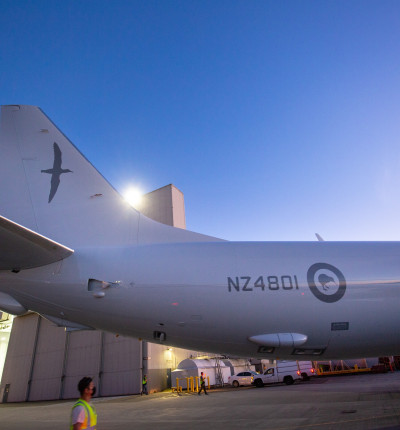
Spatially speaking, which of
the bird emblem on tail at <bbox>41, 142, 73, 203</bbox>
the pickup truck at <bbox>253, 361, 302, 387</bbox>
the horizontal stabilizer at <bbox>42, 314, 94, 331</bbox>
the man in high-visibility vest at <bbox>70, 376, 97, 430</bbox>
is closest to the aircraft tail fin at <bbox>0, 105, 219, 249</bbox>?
the bird emblem on tail at <bbox>41, 142, 73, 203</bbox>

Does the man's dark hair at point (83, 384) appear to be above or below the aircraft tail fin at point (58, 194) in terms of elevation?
below

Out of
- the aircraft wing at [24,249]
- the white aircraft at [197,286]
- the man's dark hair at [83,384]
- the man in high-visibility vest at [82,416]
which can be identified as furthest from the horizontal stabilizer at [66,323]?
the man in high-visibility vest at [82,416]

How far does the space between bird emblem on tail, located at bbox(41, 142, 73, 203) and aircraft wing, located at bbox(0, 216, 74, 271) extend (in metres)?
1.84

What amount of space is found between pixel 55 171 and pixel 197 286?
4320mm

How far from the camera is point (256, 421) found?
841 centimetres

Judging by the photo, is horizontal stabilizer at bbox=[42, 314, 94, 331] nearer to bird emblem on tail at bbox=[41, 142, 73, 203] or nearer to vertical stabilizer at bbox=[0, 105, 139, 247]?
vertical stabilizer at bbox=[0, 105, 139, 247]

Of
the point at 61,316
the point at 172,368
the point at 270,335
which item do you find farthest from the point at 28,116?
the point at 172,368

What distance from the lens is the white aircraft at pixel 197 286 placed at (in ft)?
19.4

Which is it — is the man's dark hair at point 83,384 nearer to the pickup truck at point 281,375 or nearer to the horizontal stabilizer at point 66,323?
the horizontal stabilizer at point 66,323

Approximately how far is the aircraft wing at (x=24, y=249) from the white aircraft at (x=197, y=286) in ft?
0.10

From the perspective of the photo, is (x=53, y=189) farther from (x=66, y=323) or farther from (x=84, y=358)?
(x=84, y=358)

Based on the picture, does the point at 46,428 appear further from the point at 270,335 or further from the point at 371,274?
the point at 371,274

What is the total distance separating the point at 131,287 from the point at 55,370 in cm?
2757

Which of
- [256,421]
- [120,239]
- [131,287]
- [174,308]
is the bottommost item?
[256,421]
